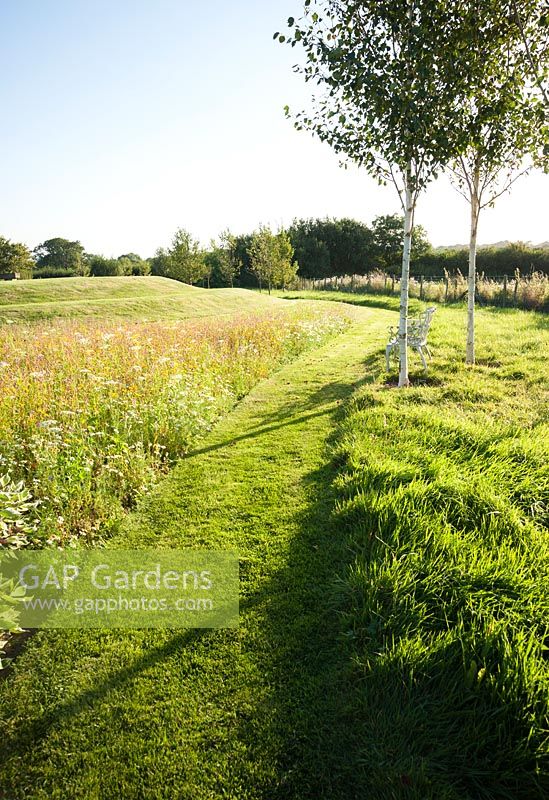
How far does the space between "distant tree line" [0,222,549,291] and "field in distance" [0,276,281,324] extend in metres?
13.8

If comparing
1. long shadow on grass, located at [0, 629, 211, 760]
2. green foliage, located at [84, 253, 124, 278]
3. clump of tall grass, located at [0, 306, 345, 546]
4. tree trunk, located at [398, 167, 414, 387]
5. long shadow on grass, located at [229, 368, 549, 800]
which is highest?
green foliage, located at [84, 253, 124, 278]

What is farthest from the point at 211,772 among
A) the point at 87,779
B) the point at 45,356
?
the point at 45,356

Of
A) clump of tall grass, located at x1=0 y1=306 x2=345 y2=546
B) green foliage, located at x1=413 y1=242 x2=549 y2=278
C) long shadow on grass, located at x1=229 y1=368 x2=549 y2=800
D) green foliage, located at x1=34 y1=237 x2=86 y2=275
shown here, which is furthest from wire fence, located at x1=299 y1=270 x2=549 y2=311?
green foliage, located at x1=34 y1=237 x2=86 y2=275

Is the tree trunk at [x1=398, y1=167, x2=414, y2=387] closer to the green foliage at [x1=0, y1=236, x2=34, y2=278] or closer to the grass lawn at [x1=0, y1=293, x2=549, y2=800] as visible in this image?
the grass lawn at [x1=0, y1=293, x2=549, y2=800]

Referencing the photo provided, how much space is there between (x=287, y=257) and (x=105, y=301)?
81.2ft

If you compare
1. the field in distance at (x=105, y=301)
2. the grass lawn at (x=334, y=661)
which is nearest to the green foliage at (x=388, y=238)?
the field in distance at (x=105, y=301)

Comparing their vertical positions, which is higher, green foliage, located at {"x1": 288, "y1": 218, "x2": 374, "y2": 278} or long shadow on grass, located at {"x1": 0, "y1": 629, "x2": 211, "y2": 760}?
green foliage, located at {"x1": 288, "y1": 218, "x2": 374, "y2": 278}

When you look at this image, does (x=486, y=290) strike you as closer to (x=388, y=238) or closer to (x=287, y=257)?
(x=287, y=257)

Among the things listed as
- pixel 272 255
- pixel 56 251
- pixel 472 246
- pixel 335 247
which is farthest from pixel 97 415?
pixel 56 251

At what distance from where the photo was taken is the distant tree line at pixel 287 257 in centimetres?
4178

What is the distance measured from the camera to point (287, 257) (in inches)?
1626

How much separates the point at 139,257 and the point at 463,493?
340 ft

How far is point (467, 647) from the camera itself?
2.48 meters

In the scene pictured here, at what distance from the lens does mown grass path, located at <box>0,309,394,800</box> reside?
2178mm
